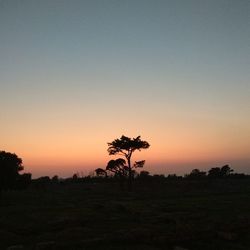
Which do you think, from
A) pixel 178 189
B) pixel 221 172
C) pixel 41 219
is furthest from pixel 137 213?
pixel 221 172

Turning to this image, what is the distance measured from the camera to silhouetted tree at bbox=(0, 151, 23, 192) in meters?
55.5

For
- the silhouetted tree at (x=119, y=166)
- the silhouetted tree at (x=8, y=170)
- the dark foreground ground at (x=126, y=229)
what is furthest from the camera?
the silhouetted tree at (x=119, y=166)

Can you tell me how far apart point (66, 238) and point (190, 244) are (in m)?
7.10

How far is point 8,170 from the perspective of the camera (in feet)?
185

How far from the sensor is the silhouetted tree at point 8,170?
5547cm

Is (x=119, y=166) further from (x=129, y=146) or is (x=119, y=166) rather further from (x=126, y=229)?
(x=126, y=229)

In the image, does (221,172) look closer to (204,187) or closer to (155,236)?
(204,187)

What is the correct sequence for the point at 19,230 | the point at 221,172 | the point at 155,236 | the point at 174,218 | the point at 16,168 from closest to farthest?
1. the point at 155,236
2. the point at 19,230
3. the point at 174,218
4. the point at 16,168
5. the point at 221,172

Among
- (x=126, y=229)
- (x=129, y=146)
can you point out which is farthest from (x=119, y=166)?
(x=126, y=229)

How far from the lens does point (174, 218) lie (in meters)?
31.2

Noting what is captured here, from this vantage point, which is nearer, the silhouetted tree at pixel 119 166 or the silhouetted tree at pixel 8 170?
the silhouetted tree at pixel 8 170

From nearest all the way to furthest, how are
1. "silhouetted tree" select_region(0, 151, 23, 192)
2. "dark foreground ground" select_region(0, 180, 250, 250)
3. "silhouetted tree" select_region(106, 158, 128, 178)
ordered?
1. "dark foreground ground" select_region(0, 180, 250, 250)
2. "silhouetted tree" select_region(0, 151, 23, 192)
3. "silhouetted tree" select_region(106, 158, 128, 178)

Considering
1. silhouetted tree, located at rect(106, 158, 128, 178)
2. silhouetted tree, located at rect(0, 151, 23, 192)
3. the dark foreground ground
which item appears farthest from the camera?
silhouetted tree, located at rect(106, 158, 128, 178)

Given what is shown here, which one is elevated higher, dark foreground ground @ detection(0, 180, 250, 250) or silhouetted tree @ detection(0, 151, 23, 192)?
silhouetted tree @ detection(0, 151, 23, 192)
